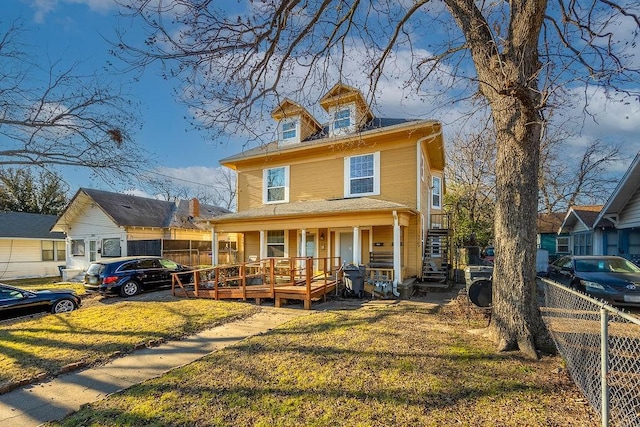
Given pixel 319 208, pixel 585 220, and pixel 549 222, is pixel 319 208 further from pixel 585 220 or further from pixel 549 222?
pixel 549 222

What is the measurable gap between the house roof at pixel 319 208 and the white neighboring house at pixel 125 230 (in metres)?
7.36

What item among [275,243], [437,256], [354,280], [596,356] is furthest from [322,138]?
[596,356]

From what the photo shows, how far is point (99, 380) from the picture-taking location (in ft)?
14.6

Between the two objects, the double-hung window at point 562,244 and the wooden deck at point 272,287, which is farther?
the double-hung window at point 562,244

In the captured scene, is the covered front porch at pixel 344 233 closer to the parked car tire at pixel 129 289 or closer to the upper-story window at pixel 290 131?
the upper-story window at pixel 290 131

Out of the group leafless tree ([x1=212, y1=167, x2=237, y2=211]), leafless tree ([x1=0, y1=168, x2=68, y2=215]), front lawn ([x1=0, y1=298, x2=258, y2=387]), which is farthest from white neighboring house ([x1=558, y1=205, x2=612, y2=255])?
leafless tree ([x1=0, y1=168, x2=68, y2=215])

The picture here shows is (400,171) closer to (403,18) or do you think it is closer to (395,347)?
(403,18)

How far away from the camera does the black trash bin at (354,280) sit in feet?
34.6

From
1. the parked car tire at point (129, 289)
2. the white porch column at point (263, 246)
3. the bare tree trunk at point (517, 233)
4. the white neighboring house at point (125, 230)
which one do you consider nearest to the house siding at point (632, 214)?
the bare tree trunk at point (517, 233)

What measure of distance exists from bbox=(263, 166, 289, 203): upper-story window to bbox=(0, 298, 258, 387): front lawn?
6.49 metres

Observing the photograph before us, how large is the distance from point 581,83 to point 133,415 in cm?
749

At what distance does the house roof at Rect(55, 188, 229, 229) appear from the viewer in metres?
18.7

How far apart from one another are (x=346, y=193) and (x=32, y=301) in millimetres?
10796

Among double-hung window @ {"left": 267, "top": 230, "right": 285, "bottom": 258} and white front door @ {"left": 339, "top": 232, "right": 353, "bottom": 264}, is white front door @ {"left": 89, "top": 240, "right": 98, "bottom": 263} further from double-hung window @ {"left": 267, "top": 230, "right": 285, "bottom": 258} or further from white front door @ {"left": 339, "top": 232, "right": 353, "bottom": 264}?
white front door @ {"left": 339, "top": 232, "right": 353, "bottom": 264}
